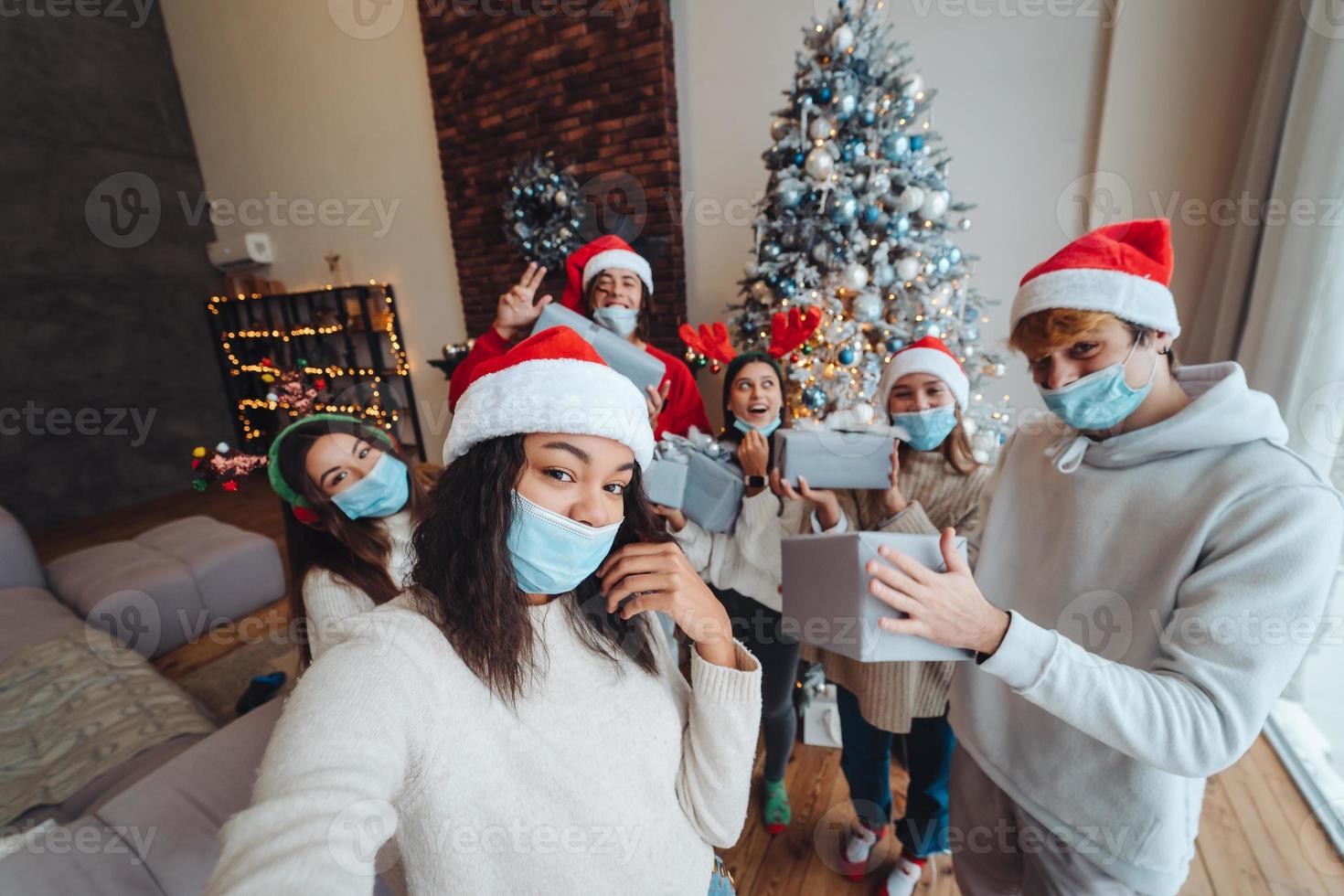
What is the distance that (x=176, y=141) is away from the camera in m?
5.74

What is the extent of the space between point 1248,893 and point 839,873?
3.97ft

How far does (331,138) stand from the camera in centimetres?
479

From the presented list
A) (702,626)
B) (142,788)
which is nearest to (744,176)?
(702,626)

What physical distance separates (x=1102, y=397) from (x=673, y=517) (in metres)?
1.12

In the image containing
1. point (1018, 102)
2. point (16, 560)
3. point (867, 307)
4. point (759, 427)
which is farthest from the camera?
point (1018, 102)

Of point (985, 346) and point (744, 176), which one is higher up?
point (744, 176)

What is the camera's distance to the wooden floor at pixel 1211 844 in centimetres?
157

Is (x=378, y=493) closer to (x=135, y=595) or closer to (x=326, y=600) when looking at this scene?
(x=326, y=600)

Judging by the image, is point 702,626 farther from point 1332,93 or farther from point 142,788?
point 1332,93
